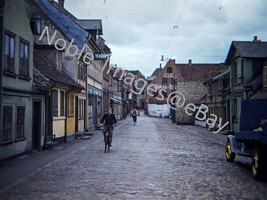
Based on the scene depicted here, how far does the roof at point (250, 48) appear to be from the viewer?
27.4 metres

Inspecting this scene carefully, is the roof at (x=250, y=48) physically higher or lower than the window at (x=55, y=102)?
higher

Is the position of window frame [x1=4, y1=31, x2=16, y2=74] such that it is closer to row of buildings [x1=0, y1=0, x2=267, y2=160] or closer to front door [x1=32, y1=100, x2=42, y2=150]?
row of buildings [x1=0, y1=0, x2=267, y2=160]

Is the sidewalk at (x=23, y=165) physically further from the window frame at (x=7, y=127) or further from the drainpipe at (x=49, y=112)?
the drainpipe at (x=49, y=112)

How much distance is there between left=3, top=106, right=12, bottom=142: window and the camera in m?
12.6

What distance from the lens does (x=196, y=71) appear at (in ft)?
251

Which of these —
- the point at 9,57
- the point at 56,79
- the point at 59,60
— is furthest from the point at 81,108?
the point at 9,57

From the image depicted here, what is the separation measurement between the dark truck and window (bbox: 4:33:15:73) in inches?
320

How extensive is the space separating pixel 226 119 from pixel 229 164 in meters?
21.9

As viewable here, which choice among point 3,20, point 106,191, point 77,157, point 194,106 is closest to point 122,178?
point 106,191

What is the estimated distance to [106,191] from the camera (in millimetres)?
8062

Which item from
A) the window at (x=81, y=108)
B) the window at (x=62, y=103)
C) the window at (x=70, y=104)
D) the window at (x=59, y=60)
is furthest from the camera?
the window at (x=81, y=108)

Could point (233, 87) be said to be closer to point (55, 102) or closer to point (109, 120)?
point (55, 102)

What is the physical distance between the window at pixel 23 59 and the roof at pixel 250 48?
691 inches

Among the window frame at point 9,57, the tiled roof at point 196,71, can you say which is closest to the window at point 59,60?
the window frame at point 9,57
